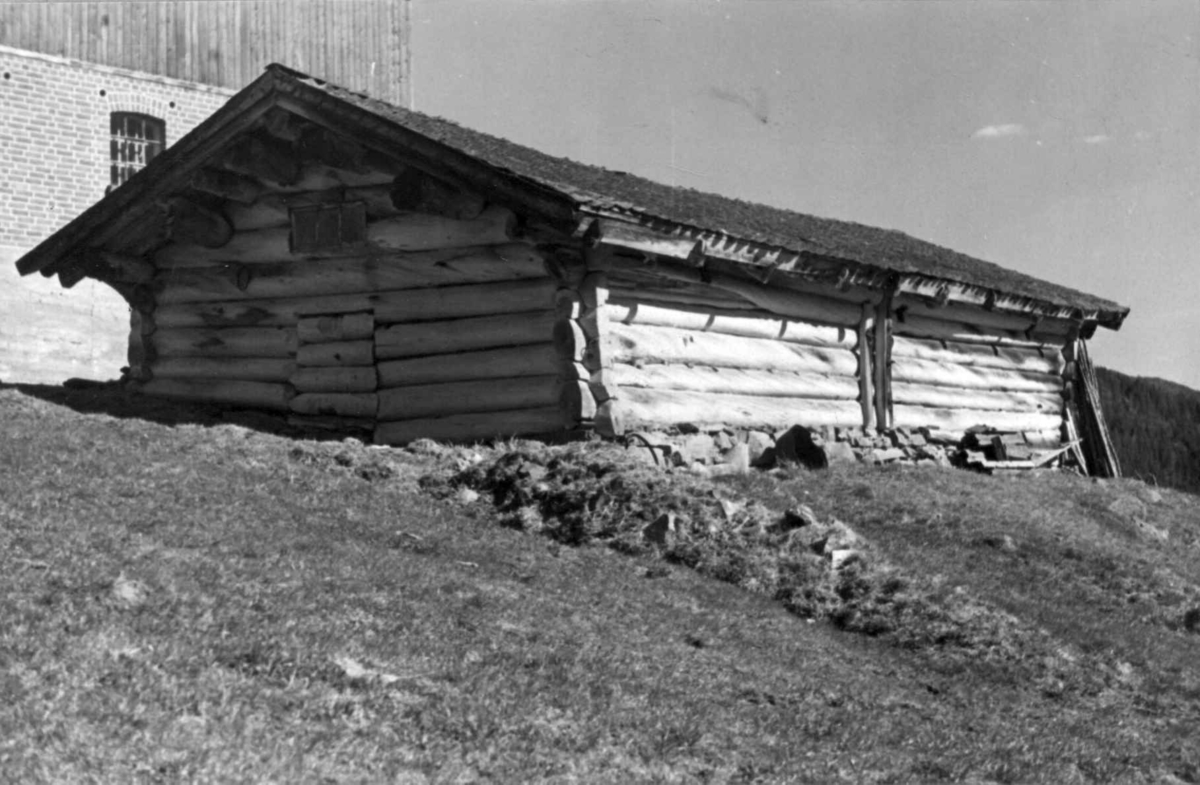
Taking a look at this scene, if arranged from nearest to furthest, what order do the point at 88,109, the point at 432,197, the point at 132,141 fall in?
the point at 432,197 < the point at 88,109 < the point at 132,141

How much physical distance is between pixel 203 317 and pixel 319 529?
761 centimetres

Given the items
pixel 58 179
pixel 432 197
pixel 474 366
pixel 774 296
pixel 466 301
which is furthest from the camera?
pixel 58 179

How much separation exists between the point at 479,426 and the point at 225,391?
3.82 meters

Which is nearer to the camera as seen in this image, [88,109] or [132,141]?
[88,109]

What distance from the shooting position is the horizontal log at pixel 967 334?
1944 cm

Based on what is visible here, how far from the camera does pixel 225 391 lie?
16.6 metres

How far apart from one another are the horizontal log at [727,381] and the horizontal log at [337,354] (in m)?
2.85

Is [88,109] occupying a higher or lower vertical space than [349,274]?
higher

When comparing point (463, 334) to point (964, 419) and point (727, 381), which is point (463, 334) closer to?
point (727, 381)

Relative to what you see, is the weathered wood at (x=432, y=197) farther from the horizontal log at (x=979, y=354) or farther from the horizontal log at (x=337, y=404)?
the horizontal log at (x=979, y=354)

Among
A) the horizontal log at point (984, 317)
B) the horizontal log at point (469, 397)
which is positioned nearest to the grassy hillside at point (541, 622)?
the horizontal log at point (469, 397)

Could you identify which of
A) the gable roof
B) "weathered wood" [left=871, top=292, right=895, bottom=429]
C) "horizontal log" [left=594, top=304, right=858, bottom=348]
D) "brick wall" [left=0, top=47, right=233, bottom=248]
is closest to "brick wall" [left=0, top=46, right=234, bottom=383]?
"brick wall" [left=0, top=47, right=233, bottom=248]

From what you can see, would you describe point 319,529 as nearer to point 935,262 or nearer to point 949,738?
point 949,738

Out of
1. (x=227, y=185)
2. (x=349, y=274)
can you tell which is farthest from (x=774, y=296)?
(x=227, y=185)
